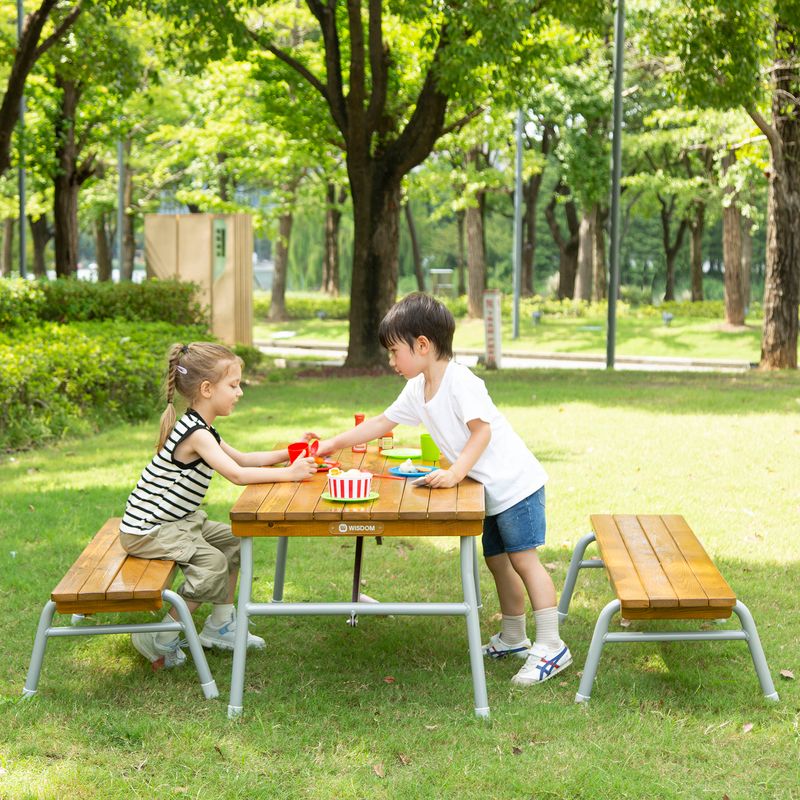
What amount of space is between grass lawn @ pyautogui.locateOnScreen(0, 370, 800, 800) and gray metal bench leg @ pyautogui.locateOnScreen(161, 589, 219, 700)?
66 mm

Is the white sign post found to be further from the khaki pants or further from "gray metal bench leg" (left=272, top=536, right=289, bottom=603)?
the khaki pants

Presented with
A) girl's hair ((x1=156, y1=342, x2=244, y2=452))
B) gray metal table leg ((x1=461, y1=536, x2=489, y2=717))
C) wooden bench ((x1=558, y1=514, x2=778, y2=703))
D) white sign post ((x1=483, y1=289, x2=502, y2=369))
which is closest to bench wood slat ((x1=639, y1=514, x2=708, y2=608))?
wooden bench ((x1=558, y1=514, x2=778, y2=703))

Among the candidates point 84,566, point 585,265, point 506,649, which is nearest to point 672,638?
point 506,649

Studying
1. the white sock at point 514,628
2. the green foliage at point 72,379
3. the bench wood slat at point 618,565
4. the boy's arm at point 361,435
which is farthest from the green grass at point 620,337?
the boy's arm at point 361,435

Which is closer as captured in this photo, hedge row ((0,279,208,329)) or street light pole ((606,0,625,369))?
hedge row ((0,279,208,329))

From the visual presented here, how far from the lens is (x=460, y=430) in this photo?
15.2 ft

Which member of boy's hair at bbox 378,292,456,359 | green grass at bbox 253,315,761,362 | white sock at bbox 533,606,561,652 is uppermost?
boy's hair at bbox 378,292,456,359

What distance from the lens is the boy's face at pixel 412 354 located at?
14.8 feet

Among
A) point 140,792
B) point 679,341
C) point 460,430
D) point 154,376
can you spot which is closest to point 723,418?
point 154,376

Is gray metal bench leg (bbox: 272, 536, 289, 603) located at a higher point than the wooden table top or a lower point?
lower

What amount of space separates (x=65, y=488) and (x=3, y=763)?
4.60m

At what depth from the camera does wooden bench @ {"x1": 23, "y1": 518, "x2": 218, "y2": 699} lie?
4180 millimetres

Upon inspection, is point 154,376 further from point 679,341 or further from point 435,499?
point 679,341

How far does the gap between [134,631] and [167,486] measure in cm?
62
